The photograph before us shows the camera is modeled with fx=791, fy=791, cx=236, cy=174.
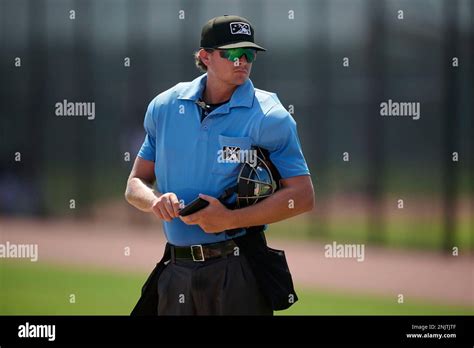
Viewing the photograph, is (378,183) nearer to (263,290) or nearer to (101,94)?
(101,94)

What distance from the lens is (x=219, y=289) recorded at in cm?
239

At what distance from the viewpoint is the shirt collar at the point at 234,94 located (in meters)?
2.41

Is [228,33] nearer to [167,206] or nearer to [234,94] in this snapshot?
[234,94]

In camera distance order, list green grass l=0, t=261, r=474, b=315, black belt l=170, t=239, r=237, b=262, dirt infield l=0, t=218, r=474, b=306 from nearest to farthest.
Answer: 1. black belt l=170, t=239, r=237, b=262
2. green grass l=0, t=261, r=474, b=315
3. dirt infield l=0, t=218, r=474, b=306

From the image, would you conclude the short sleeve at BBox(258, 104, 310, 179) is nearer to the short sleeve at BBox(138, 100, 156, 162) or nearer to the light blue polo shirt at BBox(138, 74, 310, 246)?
the light blue polo shirt at BBox(138, 74, 310, 246)

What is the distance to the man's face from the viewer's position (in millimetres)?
2445

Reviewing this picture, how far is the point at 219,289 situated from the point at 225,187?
1.01 feet

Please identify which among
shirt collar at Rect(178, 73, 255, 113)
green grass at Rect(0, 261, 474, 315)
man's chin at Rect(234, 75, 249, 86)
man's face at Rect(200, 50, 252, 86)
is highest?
man's face at Rect(200, 50, 252, 86)

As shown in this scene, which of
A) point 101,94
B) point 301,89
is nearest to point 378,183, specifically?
point 301,89

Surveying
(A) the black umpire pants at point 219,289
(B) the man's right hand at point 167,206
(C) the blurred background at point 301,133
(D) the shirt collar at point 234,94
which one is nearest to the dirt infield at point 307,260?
(C) the blurred background at point 301,133

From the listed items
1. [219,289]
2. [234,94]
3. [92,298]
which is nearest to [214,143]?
[234,94]

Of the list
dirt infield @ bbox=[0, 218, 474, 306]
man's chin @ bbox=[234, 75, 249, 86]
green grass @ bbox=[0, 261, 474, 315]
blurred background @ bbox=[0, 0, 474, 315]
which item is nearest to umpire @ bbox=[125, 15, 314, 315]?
man's chin @ bbox=[234, 75, 249, 86]

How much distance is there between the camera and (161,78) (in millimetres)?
5246

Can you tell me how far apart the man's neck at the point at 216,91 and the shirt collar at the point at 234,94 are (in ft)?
0.07
